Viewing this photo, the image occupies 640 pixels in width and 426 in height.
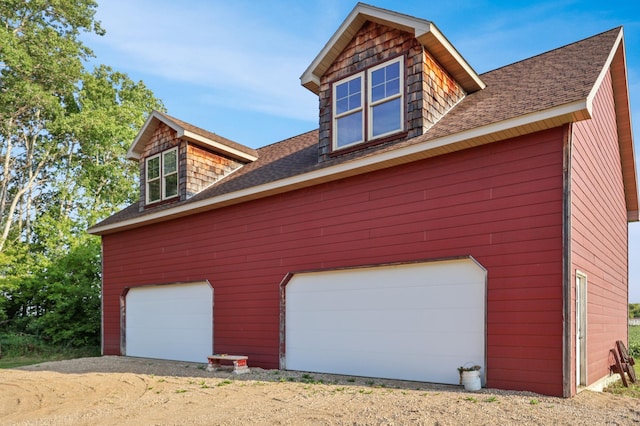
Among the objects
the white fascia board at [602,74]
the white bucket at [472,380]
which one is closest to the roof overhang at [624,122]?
the white fascia board at [602,74]

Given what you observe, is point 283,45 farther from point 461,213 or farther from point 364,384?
point 364,384

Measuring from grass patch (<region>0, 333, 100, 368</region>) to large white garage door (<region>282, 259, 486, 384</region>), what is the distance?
372 inches

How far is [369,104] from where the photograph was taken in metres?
9.75

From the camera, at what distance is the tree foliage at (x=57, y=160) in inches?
726

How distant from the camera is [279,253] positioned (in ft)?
35.2

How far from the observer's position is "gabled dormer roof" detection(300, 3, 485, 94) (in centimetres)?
901

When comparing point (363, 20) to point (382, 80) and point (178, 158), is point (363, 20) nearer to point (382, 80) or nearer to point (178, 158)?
point (382, 80)

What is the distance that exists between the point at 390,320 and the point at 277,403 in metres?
2.76

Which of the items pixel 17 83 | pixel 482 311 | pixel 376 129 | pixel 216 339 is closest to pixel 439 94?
pixel 376 129

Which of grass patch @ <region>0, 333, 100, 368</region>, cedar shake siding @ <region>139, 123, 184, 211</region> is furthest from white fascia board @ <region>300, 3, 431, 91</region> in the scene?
grass patch @ <region>0, 333, 100, 368</region>

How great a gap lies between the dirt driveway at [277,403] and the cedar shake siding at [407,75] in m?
4.43

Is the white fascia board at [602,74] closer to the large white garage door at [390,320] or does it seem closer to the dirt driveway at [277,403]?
the large white garage door at [390,320]

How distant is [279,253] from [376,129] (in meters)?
3.31

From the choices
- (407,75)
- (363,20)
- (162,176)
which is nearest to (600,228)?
(407,75)
